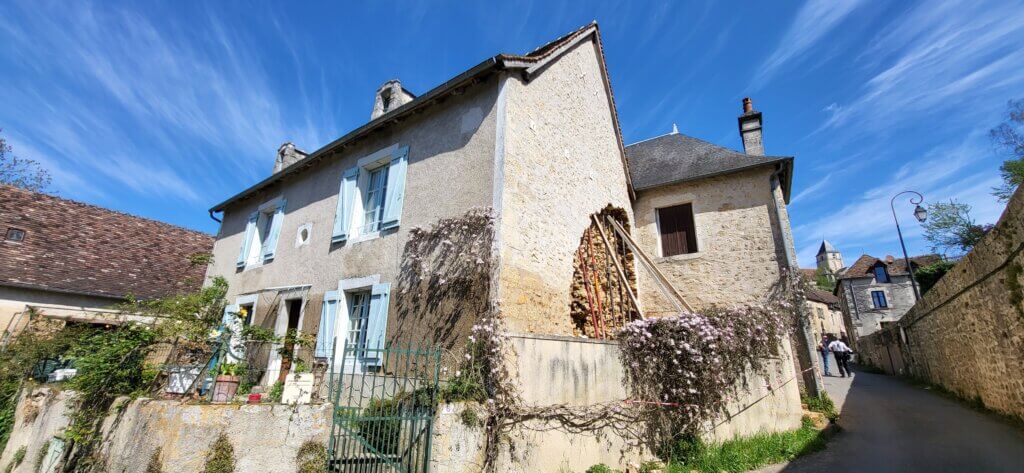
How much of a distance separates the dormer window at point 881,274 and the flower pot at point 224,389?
122 ft

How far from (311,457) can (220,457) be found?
2.44ft

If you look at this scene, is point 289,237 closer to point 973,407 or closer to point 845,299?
point 973,407

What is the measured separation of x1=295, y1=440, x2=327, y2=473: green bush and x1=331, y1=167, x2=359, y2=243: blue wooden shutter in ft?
13.3

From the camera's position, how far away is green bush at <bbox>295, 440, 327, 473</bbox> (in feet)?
13.2

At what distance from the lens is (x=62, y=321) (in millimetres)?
9914

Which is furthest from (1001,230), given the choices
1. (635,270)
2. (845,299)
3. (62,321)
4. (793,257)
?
(845,299)

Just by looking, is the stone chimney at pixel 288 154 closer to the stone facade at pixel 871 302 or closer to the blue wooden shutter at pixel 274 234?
the blue wooden shutter at pixel 274 234

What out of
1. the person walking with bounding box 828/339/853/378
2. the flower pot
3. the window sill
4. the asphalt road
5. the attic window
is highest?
the attic window

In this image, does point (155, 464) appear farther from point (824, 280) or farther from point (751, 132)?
point (824, 280)

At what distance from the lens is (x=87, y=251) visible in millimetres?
12055

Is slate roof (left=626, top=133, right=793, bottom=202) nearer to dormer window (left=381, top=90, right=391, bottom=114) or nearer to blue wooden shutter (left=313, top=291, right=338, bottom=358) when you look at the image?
dormer window (left=381, top=90, right=391, bottom=114)

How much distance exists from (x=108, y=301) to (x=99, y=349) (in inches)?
309

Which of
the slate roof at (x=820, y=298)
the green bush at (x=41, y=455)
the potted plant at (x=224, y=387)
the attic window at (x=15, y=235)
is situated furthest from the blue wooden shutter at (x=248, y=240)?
the slate roof at (x=820, y=298)

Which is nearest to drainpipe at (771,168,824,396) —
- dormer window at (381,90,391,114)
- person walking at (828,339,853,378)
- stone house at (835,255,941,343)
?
person walking at (828,339,853,378)
